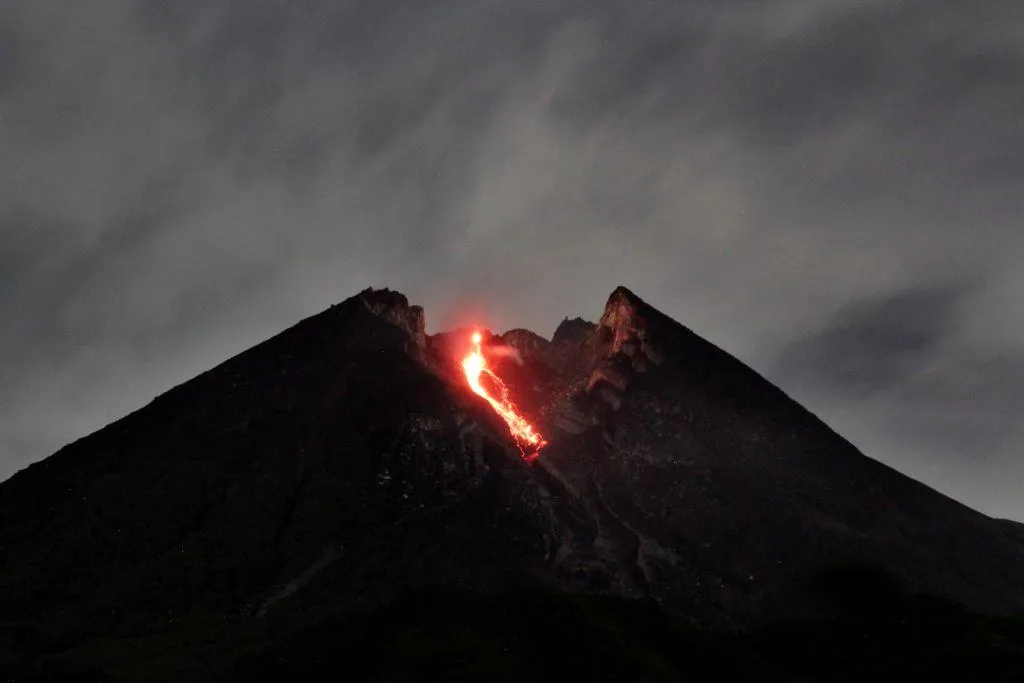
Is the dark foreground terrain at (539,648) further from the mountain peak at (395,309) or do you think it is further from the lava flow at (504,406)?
the mountain peak at (395,309)

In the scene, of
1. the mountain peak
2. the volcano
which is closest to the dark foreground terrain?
the volcano

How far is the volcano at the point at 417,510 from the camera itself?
9719 cm

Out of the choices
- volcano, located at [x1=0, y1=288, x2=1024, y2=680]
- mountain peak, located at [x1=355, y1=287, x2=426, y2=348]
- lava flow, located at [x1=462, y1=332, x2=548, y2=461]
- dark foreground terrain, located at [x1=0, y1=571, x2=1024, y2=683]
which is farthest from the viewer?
mountain peak, located at [x1=355, y1=287, x2=426, y2=348]

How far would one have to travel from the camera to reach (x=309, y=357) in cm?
15225

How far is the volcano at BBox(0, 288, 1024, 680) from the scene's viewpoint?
97188 mm

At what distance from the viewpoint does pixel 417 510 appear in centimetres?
11694

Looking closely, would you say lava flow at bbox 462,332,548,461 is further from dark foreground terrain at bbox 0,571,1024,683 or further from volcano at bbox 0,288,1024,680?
dark foreground terrain at bbox 0,571,1024,683

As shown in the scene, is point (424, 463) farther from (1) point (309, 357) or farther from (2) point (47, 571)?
(2) point (47, 571)

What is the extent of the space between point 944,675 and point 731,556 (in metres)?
50.8

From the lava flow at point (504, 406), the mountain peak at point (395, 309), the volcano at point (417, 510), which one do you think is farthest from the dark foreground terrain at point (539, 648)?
the mountain peak at point (395, 309)

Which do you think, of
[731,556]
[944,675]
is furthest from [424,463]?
[944,675]

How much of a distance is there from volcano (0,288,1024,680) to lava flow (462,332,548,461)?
Answer: 260 centimetres

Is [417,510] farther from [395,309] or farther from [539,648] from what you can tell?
[395,309]

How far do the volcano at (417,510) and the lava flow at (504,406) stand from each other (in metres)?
2.60
